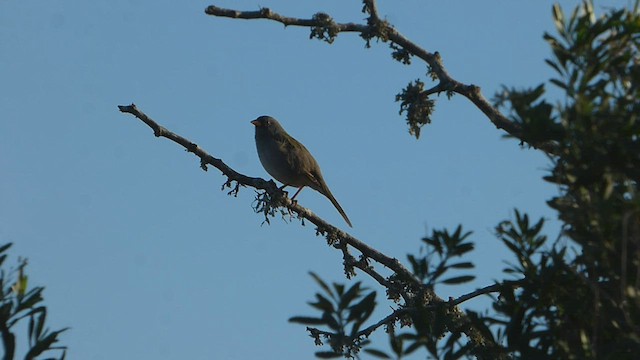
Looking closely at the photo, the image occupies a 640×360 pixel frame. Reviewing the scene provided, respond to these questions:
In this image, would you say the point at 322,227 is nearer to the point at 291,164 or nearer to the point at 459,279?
the point at 459,279

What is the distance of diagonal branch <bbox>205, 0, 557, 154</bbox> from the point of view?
5512 millimetres

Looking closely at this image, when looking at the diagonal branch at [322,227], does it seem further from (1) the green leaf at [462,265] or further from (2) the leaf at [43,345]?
(2) the leaf at [43,345]

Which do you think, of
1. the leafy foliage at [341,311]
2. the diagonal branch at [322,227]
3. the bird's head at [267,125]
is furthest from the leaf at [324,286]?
the bird's head at [267,125]

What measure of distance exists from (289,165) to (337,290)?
22.8ft

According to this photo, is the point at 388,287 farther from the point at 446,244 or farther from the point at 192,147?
the point at 446,244

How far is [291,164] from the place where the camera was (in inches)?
430

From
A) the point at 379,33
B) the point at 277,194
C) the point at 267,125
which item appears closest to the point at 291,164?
the point at 267,125

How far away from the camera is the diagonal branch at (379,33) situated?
5512mm

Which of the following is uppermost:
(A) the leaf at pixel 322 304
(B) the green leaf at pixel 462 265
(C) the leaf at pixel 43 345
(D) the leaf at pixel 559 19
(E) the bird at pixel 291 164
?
(E) the bird at pixel 291 164

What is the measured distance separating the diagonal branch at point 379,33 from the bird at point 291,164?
4748 millimetres

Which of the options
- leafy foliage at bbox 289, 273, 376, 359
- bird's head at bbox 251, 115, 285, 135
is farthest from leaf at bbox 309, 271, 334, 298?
bird's head at bbox 251, 115, 285, 135

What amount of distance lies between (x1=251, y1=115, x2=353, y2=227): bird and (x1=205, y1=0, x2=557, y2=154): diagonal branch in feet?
15.6

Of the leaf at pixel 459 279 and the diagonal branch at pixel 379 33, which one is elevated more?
the diagonal branch at pixel 379 33

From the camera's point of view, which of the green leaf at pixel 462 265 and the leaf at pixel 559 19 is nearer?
the leaf at pixel 559 19
